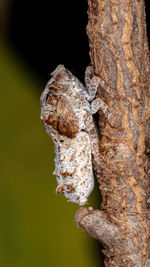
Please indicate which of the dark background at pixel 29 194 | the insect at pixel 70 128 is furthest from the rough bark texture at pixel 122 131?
the dark background at pixel 29 194

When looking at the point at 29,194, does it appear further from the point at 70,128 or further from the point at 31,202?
the point at 70,128

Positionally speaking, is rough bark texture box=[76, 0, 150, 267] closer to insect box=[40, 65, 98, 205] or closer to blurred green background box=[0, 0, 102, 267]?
insect box=[40, 65, 98, 205]

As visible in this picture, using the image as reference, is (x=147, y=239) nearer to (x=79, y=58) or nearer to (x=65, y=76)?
(x=65, y=76)

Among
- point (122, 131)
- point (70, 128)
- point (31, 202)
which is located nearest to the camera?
point (122, 131)

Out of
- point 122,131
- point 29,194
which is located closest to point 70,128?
point 122,131

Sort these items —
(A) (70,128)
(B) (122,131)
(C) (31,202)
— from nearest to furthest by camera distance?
(B) (122,131) < (A) (70,128) < (C) (31,202)

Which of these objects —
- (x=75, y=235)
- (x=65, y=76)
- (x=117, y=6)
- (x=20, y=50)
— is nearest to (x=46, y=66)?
(x=20, y=50)

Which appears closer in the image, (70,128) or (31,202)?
(70,128)
